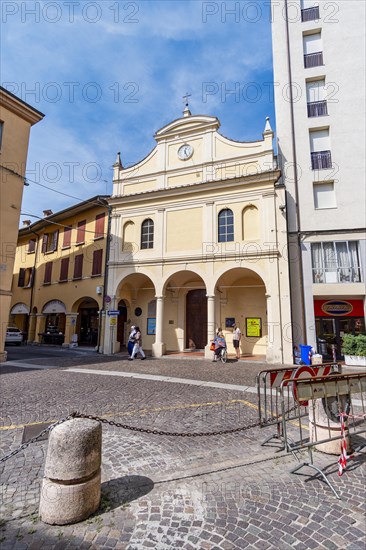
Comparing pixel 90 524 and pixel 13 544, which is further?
pixel 90 524

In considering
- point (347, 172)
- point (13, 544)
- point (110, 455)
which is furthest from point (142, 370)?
point (347, 172)

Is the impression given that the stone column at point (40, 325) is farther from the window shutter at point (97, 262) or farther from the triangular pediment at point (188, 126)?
the triangular pediment at point (188, 126)

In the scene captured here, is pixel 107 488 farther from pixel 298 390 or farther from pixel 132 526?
pixel 298 390

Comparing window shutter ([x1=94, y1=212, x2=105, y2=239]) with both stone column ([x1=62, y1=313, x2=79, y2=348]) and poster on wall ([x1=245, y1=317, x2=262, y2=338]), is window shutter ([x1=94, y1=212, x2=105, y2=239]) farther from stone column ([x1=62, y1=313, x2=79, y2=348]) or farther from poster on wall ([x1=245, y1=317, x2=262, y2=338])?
poster on wall ([x1=245, y1=317, x2=262, y2=338])

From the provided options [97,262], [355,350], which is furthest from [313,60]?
[97,262]

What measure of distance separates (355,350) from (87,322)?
16.3 meters

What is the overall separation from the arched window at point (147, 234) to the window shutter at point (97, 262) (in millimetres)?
3123

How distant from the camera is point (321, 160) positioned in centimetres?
1644

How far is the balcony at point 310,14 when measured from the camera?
1819 centimetres

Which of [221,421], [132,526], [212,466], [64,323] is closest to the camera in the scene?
[132,526]

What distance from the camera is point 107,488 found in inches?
131

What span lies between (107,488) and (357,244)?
50.7 ft

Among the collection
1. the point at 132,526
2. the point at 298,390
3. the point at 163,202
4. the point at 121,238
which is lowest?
the point at 132,526

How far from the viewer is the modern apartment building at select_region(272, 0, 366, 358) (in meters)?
14.8
